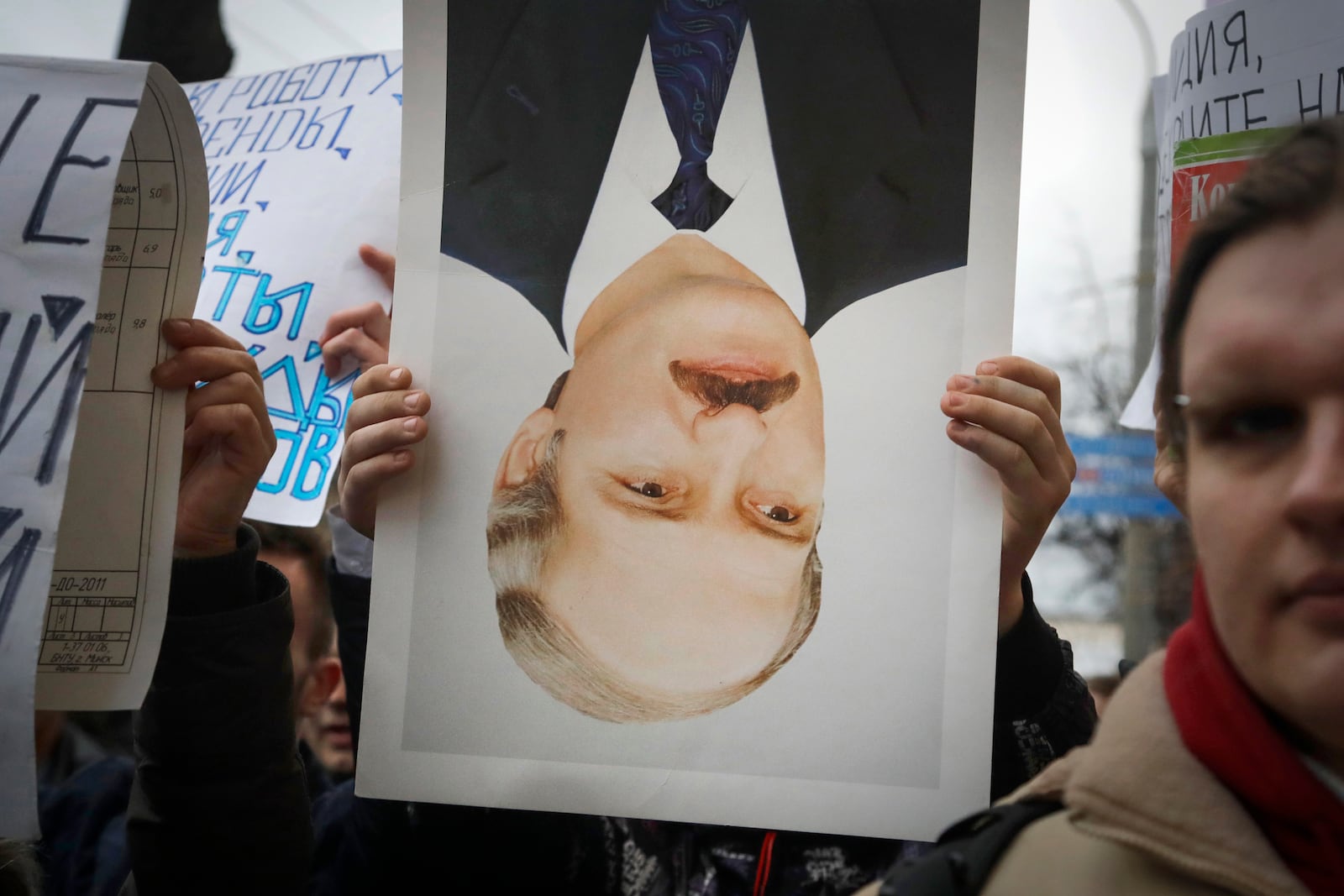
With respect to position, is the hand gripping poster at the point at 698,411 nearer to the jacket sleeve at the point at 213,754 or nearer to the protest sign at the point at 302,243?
the jacket sleeve at the point at 213,754

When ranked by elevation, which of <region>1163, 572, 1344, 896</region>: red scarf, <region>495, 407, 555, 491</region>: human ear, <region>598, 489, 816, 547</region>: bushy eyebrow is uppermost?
<region>495, 407, 555, 491</region>: human ear

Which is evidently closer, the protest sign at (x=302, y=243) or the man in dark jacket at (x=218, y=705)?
the man in dark jacket at (x=218, y=705)

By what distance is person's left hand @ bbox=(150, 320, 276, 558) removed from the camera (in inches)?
50.0

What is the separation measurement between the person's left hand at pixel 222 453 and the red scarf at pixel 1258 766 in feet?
3.53

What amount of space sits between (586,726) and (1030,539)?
54 cm

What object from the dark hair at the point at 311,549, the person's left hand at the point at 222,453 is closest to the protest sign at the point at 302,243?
the person's left hand at the point at 222,453

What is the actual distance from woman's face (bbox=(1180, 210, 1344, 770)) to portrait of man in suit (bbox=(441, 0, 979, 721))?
469 mm

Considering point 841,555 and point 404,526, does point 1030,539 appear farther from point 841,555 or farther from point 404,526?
point 404,526

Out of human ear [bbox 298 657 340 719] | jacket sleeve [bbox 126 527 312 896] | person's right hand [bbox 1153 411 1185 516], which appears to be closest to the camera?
person's right hand [bbox 1153 411 1185 516]

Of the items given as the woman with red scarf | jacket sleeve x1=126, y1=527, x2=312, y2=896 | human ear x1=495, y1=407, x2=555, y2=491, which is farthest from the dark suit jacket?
jacket sleeve x1=126, y1=527, x2=312, y2=896

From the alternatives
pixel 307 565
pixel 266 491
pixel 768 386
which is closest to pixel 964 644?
pixel 768 386

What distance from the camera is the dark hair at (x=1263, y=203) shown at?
0.70 metres

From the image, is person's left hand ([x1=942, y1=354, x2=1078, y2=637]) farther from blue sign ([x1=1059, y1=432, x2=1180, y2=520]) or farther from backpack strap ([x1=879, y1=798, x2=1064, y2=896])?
blue sign ([x1=1059, y1=432, x2=1180, y2=520])

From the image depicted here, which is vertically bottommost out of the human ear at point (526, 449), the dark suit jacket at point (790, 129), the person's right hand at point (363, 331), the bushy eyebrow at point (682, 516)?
the bushy eyebrow at point (682, 516)
